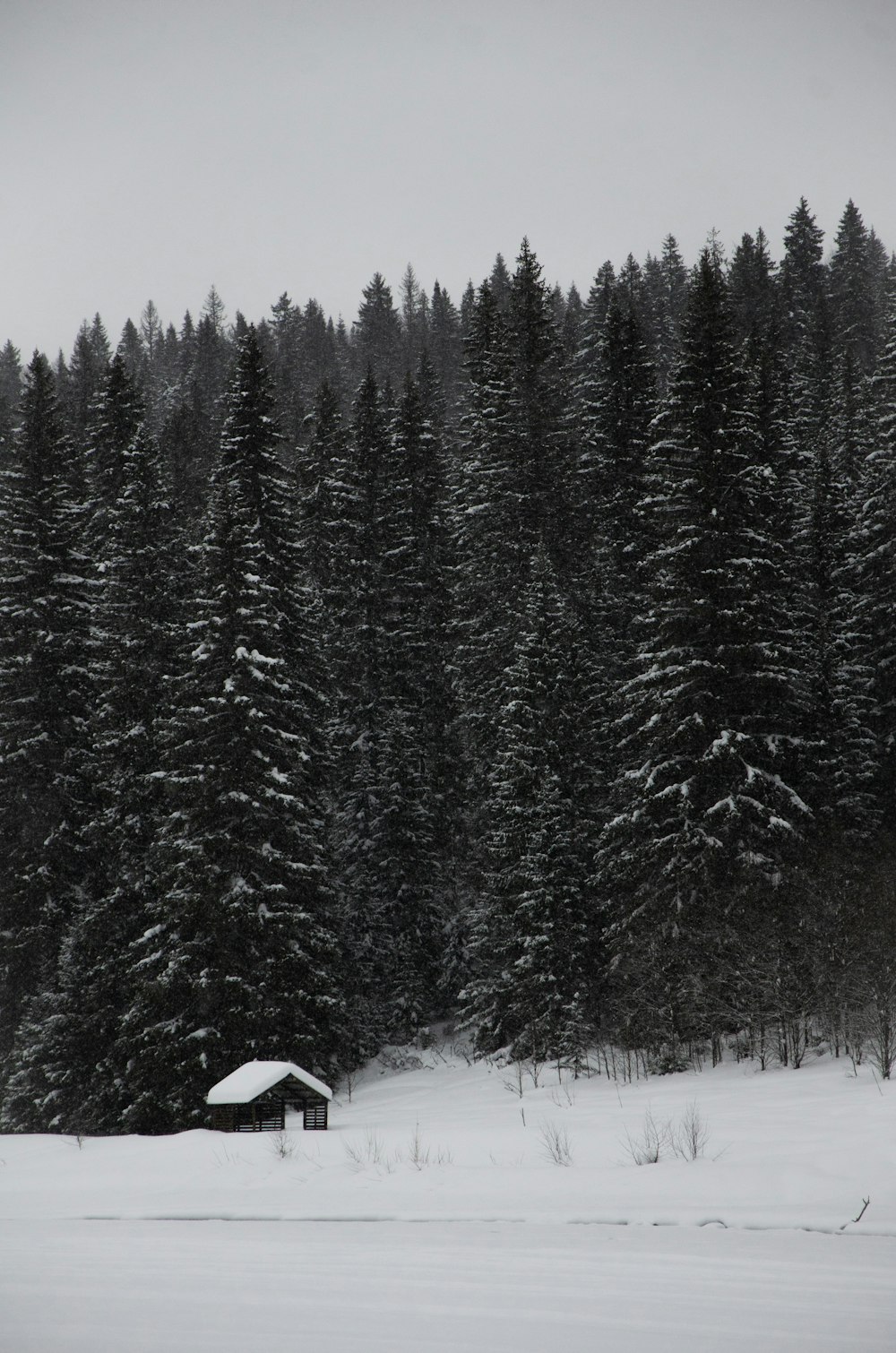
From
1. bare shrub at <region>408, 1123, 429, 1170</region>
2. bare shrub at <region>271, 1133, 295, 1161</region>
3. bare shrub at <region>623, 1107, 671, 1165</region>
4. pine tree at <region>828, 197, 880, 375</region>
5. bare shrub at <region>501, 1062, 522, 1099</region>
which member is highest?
pine tree at <region>828, 197, 880, 375</region>

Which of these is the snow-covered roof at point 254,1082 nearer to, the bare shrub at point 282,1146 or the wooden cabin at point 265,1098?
the wooden cabin at point 265,1098

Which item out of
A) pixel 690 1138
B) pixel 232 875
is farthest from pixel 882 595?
pixel 690 1138

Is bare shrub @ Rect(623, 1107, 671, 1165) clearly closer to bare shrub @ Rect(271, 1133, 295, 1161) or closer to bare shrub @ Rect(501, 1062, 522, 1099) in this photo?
bare shrub @ Rect(271, 1133, 295, 1161)

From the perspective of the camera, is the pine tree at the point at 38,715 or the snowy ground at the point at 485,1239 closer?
the snowy ground at the point at 485,1239

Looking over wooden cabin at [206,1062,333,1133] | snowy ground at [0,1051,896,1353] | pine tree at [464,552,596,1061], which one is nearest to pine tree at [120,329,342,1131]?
wooden cabin at [206,1062,333,1133]

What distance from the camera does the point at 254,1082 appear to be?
15.6 meters

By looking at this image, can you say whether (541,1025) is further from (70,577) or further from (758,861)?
(70,577)

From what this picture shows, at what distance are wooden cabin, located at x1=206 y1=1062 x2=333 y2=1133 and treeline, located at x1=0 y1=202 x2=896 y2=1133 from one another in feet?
13.1

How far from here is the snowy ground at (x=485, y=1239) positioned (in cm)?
600

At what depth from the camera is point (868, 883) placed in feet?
55.9

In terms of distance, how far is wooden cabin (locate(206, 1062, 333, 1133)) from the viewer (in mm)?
15547

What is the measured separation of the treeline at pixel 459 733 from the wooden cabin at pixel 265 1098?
400 cm

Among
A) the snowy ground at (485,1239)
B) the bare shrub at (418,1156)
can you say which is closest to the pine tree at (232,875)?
the snowy ground at (485,1239)

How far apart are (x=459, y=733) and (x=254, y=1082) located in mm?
17205
